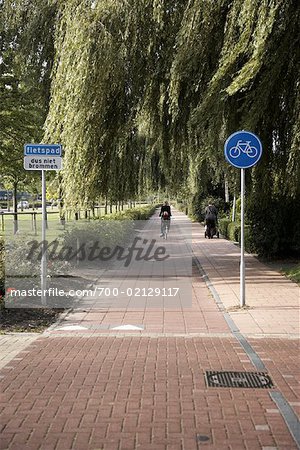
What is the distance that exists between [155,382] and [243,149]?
5.24m

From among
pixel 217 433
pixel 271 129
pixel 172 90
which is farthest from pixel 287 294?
pixel 217 433

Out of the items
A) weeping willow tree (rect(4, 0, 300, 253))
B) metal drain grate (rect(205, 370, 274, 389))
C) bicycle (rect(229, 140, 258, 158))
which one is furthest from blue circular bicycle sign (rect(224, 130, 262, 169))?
metal drain grate (rect(205, 370, 274, 389))

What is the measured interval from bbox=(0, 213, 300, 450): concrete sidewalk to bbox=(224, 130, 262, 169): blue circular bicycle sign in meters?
2.54

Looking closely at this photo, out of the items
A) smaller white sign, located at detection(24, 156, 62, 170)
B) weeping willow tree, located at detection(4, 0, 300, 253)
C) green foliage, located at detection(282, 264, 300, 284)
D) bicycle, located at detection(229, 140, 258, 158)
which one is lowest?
green foliage, located at detection(282, 264, 300, 284)

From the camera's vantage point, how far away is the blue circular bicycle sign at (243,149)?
9.52m

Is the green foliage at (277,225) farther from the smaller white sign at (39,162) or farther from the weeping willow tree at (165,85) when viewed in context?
the smaller white sign at (39,162)

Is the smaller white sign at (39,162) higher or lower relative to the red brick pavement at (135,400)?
higher

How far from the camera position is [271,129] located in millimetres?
12312

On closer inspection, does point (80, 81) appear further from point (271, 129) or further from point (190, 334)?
point (190, 334)

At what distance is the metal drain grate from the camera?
5395 millimetres

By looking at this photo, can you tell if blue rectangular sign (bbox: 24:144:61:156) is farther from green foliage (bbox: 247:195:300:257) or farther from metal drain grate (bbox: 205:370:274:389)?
green foliage (bbox: 247:195:300:257)

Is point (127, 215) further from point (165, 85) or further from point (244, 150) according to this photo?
point (244, 150)

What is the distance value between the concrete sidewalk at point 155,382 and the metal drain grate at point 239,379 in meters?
0.08

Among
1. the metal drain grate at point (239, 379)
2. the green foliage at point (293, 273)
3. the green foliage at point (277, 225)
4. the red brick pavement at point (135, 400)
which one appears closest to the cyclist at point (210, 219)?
the green foliage at point (277, 225)
